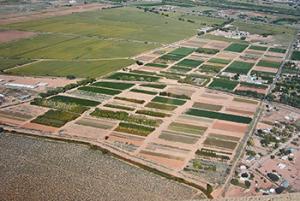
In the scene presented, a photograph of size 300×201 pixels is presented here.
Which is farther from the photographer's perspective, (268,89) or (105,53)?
(105,53)

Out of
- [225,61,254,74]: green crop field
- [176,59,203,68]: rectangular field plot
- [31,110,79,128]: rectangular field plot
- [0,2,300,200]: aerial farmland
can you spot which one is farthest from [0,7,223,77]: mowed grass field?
[225,61,254,74]: green crop field

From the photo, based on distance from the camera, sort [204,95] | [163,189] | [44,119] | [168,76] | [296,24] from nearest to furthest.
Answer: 1. [163,189]
2. [44,119]
3. [204,95]
4. [168,76]
5. [296,24]

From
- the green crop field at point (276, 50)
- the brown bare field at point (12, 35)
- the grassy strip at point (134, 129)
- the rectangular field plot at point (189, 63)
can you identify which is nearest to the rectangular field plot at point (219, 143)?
the grassy strip at point (134, 129)

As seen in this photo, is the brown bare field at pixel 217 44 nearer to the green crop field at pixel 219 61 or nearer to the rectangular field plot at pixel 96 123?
the green crop field at pixel 219 61

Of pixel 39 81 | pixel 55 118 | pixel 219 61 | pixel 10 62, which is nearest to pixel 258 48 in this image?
pixel 219 61

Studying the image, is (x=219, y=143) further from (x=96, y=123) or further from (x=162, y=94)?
(x=162, y=94)

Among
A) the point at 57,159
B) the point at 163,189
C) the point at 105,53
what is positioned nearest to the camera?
the point at 163,189

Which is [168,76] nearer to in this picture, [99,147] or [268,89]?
[268,89]

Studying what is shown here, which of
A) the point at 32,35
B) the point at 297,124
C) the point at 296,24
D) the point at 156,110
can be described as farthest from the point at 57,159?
the point at 296,24
